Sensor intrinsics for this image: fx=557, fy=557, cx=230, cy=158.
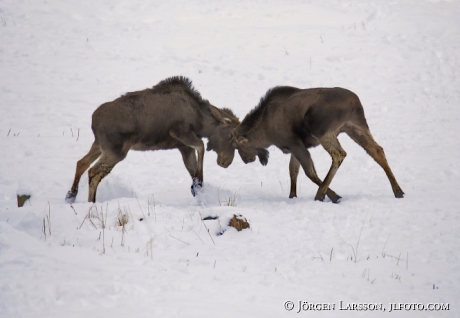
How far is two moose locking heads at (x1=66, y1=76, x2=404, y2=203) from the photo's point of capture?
927 cm

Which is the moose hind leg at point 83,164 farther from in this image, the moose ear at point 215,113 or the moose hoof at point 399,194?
the moose hoof at point 399,194

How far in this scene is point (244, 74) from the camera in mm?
17406

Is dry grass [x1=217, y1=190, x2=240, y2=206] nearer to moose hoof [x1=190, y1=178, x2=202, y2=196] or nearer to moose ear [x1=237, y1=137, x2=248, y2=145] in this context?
moose hoof [x1=190, y1=178, x2=202, y2=196]

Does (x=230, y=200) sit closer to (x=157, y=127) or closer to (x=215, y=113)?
(x=157, y=127)

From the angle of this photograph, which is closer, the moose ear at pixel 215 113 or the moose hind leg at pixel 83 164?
the moose hind leg at pixel 83 164

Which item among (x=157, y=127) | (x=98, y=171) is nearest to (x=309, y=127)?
(x=157, y=127)

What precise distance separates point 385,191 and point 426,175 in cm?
133

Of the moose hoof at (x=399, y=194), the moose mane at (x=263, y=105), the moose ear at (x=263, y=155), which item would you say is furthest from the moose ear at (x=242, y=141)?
the moose hoof at (x=399, y=194)

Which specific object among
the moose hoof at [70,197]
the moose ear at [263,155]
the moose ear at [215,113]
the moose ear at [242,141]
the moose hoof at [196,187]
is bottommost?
the moose hoof at [70,197]

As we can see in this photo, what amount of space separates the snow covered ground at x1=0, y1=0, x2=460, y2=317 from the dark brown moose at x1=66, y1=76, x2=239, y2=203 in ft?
1.81

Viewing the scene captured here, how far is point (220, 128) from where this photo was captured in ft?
34.9

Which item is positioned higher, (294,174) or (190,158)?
(190,158)

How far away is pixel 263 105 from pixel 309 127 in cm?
A: 127

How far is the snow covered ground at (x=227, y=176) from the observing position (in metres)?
5.43
